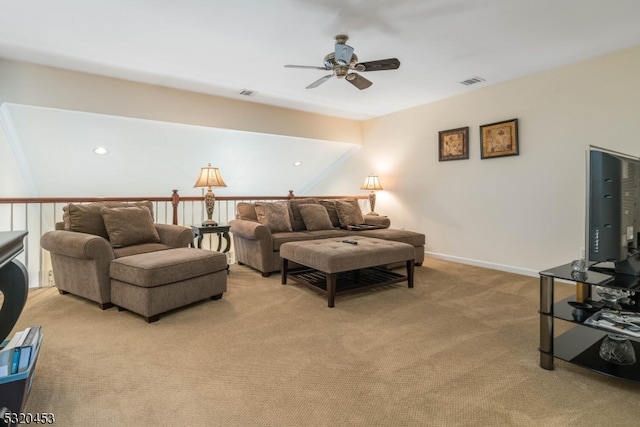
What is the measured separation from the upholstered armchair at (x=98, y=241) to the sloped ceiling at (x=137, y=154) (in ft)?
4.45

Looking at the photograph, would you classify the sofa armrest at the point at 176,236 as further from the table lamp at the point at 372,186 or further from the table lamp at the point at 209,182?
the table lamp at the point at 372,186

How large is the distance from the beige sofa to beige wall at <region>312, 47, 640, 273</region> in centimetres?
84

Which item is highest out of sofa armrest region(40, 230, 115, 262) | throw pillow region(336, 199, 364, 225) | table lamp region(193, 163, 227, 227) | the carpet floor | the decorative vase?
table lamp region(193, 163, 227, 227)

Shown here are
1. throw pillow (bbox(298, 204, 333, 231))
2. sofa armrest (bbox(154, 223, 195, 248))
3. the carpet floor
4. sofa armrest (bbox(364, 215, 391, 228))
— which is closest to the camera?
the carpet floor

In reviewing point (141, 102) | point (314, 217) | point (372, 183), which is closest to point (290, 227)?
point (314, 217)

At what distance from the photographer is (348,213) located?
16.5ft

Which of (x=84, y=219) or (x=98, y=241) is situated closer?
(x=98, y=241)

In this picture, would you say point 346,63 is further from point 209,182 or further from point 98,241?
point 98,241

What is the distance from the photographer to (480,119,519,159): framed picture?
13.5ft

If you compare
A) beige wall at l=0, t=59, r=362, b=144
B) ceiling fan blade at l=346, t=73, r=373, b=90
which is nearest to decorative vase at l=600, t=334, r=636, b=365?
ceiling fan blade at l=346, t=73, r=373, b=90

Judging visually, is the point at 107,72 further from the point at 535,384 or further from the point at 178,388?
the point at 535,384

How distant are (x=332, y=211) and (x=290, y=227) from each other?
89cm

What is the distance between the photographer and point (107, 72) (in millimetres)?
3820

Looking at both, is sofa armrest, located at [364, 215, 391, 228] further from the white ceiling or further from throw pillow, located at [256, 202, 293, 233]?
the white ceiling
